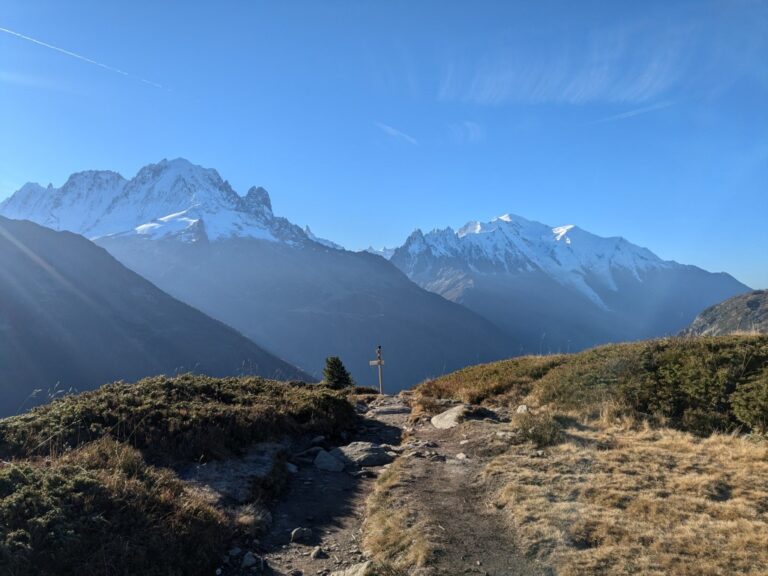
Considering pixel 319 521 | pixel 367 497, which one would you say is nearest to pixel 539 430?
pixel 367 497

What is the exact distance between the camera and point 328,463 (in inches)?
535

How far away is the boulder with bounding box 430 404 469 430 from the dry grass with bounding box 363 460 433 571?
5768 millimetres

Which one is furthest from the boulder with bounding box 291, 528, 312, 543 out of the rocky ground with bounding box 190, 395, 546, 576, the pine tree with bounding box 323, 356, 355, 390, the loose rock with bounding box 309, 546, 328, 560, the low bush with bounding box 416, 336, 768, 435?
the pine tree with bounding box 323, 356, 355, 390

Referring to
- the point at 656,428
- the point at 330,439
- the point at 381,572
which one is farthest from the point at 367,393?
the point at 381,572

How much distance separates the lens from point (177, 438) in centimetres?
1208

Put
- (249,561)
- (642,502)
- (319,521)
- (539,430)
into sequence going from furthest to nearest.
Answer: (539,430)
(319,521)
(642,502)
(249,561)

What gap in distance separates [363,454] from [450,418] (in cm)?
406

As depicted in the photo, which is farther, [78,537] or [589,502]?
[589,502]

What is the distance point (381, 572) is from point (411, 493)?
10.9ft

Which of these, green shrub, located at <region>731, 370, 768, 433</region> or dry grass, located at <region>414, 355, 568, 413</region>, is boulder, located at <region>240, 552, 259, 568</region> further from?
green shrub, located at <region>731, 370, 768, 433</region>

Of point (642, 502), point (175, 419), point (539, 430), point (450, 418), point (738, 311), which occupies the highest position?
point (738, 311)

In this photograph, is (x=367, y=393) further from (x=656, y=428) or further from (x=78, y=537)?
(x=78, y=537)

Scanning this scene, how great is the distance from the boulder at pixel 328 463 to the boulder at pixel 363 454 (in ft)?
1.01

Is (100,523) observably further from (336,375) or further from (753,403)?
(336,375)
